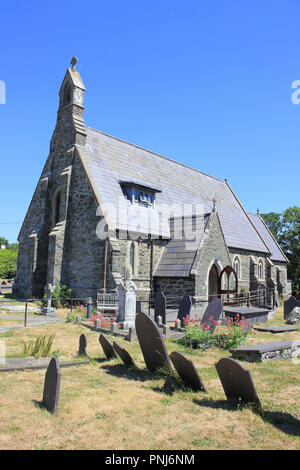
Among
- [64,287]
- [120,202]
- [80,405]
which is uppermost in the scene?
[120,202]

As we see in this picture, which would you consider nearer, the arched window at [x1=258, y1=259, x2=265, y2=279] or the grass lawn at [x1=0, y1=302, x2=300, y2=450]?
the grass lawn at [x1=0, y1=302, x2=300, y2=450]

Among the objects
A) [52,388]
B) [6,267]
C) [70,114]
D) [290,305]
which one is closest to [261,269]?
[290,305]

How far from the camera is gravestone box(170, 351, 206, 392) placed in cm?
625

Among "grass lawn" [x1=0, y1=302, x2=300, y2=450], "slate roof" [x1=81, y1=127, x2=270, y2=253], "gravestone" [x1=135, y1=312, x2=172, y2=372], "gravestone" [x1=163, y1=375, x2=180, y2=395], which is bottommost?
"grass lawn" [x1=0, y1=302, x2=300, y2=450]

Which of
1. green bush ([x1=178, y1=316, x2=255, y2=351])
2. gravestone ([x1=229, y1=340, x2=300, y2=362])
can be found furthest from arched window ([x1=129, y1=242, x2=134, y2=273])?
gravestone ([x1=229, y1=340, x2=300, y2=362])

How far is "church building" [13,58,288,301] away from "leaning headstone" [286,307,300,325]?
429cm

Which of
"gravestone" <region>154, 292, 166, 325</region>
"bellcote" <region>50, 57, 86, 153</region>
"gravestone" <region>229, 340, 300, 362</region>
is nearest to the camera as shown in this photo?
"gravestone" <region>229, 340, 300, 362</region>

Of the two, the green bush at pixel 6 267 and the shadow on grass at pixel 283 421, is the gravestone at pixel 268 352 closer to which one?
the shadow on grass at pixel 283 421

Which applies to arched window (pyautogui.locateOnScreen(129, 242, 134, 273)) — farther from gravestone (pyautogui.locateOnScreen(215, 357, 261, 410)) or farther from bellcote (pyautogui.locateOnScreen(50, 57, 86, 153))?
gravestone (pyautogui.locateOnScreen(215, 357, 261, 410))

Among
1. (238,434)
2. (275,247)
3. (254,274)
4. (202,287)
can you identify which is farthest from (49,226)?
(275,247)

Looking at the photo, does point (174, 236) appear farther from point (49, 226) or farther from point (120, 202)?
point (49, 226)

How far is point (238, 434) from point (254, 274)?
23520 millimetres

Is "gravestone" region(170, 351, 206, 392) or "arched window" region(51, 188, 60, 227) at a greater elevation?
"arched window" region(51, 188, 60, 227)
